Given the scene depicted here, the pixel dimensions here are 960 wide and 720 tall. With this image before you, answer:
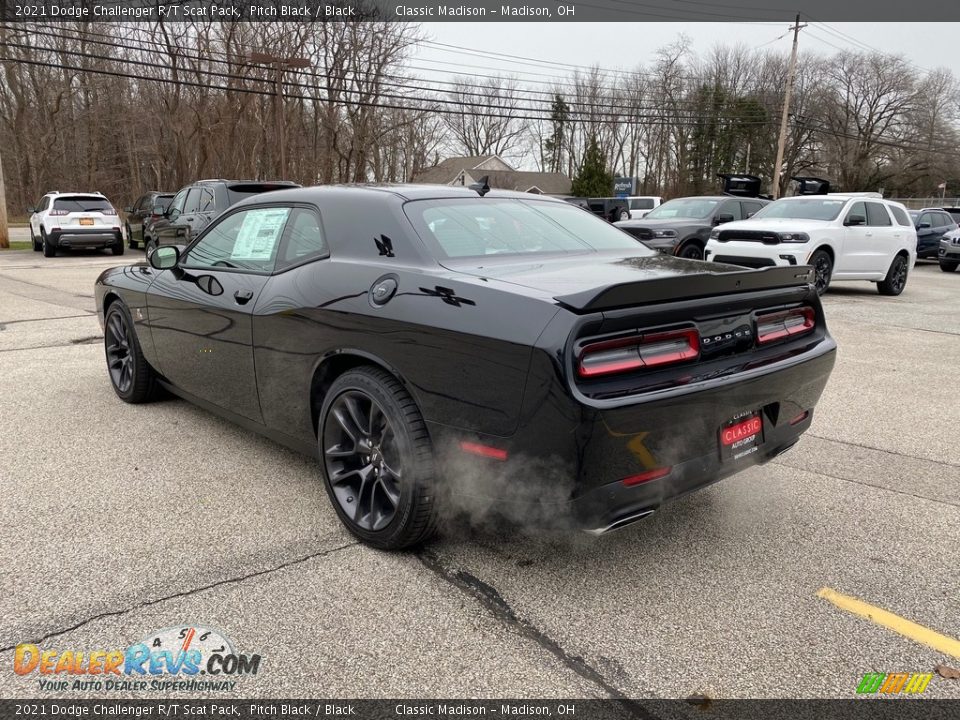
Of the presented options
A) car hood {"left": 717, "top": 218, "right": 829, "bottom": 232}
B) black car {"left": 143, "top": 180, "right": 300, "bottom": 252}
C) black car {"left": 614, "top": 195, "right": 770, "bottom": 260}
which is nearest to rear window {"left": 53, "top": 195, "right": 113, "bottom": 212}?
black car {"left": 143, "top": 180, "right": 300, "bottom": 252}

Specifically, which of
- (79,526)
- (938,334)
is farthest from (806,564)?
(938,334)

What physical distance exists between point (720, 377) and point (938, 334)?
771 cm

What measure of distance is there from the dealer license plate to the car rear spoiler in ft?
1.63

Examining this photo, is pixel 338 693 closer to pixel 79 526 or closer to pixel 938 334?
pixel 79 526

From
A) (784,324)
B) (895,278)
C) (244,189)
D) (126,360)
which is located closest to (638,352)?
(784,324)

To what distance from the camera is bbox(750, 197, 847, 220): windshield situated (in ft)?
38.4

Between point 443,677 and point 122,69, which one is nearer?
point 443,677

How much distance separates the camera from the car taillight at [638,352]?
2309 mm

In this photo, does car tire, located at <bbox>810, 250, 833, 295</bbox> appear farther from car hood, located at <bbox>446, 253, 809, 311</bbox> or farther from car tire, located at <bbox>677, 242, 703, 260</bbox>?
car hood, located at <bbox>446, 253, 809, 311</bbox>

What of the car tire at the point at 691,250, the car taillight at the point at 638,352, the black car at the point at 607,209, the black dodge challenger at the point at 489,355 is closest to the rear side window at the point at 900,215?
the car tire at the point at 691,250

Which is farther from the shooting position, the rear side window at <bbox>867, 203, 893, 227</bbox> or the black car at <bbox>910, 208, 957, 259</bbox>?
the black car at <bbox>910, 208, 957, 259</bbox>

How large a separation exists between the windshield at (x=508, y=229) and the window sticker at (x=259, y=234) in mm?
817

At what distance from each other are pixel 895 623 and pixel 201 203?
12.8m

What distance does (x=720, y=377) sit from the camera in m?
2.60
